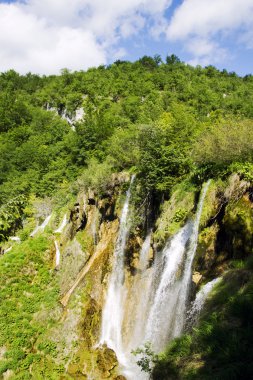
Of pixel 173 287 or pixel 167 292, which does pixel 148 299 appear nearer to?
pixel 167 292

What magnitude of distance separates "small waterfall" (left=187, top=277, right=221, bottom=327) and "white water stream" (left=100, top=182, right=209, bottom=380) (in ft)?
4.10

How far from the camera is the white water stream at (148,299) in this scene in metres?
15.2

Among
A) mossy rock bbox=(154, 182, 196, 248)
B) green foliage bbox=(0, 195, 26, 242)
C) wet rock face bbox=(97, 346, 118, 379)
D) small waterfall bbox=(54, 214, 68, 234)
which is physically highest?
mossy rock bbox=(154, 182, 196, 248)

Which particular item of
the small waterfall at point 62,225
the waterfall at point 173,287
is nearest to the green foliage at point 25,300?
the small waterfall at point 62,225

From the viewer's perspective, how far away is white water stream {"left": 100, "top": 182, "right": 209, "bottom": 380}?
15156 mm

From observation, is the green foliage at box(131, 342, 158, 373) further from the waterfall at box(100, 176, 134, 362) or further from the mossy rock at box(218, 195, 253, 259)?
the waterfall at box(100, 176, 134, 362)

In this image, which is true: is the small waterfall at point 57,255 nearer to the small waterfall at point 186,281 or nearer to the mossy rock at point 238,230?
the small waterfall at point 186,281

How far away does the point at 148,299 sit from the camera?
18047mm

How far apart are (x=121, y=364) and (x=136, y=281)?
4.55 m

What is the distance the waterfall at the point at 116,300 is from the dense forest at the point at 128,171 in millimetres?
1446

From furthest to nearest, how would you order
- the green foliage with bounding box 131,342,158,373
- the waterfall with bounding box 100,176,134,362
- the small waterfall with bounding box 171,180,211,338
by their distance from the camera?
the waterfall with bounding box 100,176,134,362
the small waterfall with bounding box 171,180,211,338
the green foliage with bounding box 131,342,158,373

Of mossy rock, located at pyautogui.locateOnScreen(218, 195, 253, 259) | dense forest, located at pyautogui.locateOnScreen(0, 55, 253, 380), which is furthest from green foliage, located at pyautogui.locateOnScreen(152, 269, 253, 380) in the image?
mossy rock, located at pyautogui.locateOnScreen(218, 195, 253, 259)

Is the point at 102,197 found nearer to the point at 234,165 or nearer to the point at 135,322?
the point at 135,322

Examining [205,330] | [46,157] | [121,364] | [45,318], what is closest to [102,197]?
[45,318]
